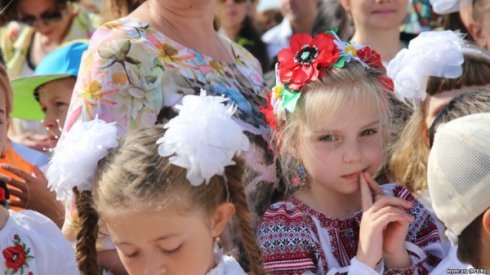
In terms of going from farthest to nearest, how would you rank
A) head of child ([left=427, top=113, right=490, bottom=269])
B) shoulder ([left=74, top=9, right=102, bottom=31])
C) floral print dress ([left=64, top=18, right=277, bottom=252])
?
shoulder ([left=74, top=9, right=102, bottom=31])
floral print dress ([left=64, top=18, right=277, bottom=252])
head of child ([left=427, top=113, right=490, bottom=269])

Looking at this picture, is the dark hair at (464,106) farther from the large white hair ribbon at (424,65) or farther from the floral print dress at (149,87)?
the floral print dress at (149,87)

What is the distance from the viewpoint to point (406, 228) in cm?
301

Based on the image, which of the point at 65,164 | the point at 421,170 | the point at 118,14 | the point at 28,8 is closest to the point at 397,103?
the point at 421,170

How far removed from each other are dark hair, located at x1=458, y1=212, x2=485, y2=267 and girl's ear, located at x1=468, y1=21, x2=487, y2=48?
1.92 meters

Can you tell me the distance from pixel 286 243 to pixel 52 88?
1.98 meters

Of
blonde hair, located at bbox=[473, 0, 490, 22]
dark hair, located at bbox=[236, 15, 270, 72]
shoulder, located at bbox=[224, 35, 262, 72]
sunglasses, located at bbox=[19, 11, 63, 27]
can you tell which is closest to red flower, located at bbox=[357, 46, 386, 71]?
Result: shoulder, located at bbox=[224, 35, 262, 72]

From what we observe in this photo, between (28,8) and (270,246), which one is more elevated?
(270,246)

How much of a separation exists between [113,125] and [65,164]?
22 centimetres

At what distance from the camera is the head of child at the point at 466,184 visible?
2637 mm

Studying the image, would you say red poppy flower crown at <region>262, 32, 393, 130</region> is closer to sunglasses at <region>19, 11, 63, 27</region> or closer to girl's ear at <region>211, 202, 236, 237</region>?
girl's ear at <region>211, 202, 236, 237</region>

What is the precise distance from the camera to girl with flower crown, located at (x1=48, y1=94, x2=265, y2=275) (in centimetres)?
274

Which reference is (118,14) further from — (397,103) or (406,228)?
(406,228)

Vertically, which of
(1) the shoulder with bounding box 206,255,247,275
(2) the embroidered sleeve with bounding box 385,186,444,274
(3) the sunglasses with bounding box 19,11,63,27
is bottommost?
(3) the sunglasses with bounding box 19,11,63,27

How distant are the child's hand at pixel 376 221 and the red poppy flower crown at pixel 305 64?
39cm
